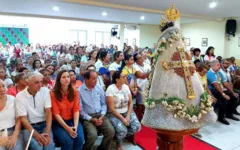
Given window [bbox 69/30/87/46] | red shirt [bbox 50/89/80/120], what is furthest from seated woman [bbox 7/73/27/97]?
window [bbox 69/30/87/46]

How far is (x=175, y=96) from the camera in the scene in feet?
2.54

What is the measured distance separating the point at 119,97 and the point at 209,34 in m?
7.94

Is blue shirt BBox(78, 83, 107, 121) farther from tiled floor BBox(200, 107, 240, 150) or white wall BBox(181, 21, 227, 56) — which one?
white wall BBox(181, 21, 227, 56)

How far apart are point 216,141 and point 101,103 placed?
178 centimetres

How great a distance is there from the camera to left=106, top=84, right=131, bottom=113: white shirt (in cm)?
270

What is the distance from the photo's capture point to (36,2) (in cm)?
534

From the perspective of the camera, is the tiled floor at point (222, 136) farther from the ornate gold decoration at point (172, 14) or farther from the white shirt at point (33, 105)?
the ornate gold decoration at point (172, 14)

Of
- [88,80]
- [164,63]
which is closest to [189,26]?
[88,80]

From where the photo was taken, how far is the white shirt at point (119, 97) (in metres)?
2.70

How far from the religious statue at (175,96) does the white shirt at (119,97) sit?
73.5 inches

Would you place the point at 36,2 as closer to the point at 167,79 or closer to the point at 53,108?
the point at 53,108

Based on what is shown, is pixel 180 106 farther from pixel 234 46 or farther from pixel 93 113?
pixel 234 46

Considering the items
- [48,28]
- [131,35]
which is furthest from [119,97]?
[48,28]

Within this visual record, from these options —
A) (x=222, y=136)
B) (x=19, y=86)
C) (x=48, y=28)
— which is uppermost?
(x=48, y=28)
